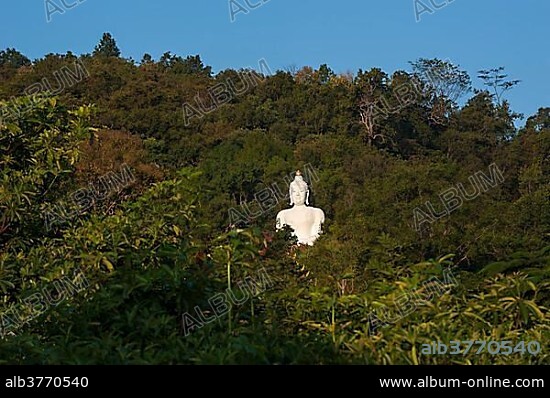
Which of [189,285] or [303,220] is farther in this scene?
[303,220]

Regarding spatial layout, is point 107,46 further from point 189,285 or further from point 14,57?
point 189,285

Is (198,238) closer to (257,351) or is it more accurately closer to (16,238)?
(16,238)

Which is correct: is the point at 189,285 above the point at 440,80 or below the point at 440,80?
below

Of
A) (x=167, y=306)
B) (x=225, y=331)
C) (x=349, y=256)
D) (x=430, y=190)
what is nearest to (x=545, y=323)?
(x=225, y=331)

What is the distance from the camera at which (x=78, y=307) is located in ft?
8.91
